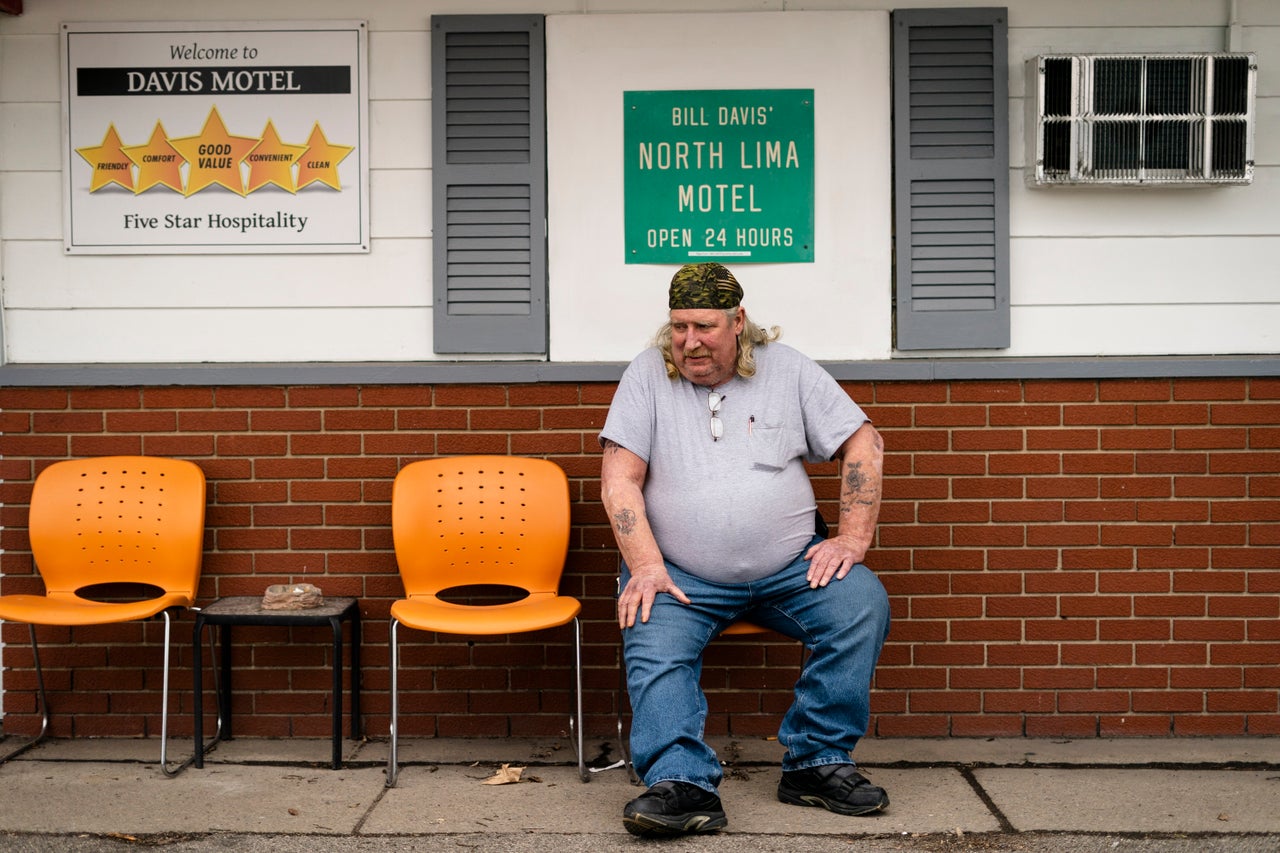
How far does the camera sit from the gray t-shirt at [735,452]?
13.3 ft

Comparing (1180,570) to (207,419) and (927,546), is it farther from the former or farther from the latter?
(207,419)

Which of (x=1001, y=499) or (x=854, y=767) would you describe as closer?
(x=854, y=767)

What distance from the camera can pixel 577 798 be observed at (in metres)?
4.13

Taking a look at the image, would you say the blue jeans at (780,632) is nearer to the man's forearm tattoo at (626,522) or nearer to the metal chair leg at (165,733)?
the man's forearm tattoo at (626,522)

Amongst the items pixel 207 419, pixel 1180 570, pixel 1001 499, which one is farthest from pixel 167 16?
pixel 1180 570

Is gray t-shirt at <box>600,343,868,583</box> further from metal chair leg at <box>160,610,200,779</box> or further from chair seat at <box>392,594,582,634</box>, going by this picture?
metal chair leg at <box>160,610,200,779</box>

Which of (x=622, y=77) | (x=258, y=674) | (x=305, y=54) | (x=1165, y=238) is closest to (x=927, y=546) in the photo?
(x=1165, y=238)

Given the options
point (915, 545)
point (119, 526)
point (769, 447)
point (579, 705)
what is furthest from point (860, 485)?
point (119, 526)

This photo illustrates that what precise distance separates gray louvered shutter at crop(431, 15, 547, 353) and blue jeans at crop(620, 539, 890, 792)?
1.27 m

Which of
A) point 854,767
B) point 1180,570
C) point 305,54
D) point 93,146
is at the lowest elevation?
point 854,767

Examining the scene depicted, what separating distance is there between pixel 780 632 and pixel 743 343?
97 cm

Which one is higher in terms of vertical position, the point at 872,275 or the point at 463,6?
the point at 463,6

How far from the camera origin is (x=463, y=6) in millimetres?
4766

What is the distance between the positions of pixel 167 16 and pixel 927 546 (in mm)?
3510
